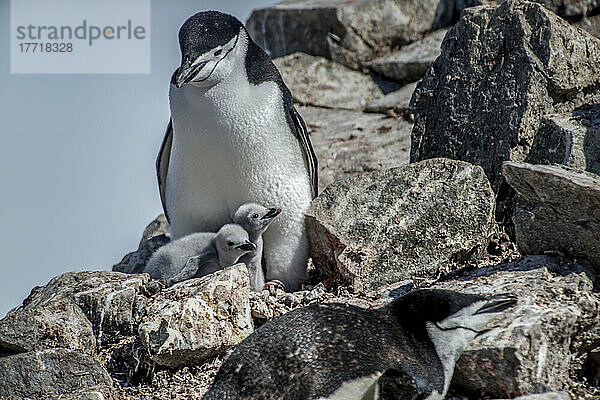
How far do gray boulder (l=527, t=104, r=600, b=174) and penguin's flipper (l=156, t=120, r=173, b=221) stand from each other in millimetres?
2016

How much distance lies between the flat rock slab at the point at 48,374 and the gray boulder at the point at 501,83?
7.23 ft

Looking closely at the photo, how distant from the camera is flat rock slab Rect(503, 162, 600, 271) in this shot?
9.27 feet

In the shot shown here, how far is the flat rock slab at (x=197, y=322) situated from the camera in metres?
2.94

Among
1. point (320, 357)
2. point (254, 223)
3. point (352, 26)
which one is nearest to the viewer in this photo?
point (320, 357)

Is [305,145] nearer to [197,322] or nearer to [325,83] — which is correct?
[197,322]

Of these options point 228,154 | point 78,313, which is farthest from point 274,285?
point 78,313

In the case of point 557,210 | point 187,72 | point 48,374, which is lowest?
point 48,374


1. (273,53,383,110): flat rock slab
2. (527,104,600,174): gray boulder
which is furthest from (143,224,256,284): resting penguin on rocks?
(273,53,383,110): flat rock slab

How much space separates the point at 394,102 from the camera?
6.41 meters

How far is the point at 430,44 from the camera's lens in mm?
7133

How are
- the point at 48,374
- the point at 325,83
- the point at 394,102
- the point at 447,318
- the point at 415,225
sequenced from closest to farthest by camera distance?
the point at 447,318
the point at 48,374
the point at 415,225
the point at 394,102
the point at 325,83

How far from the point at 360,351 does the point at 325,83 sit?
16.3 feet

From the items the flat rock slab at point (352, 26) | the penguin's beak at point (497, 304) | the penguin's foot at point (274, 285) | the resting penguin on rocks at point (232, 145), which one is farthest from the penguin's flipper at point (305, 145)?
the flat rock slab at point (352, 26)

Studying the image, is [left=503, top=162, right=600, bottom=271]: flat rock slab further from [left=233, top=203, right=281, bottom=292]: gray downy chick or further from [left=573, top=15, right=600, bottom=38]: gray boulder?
[left=573, top=15, right=600, bottom=38]: gray boulder
